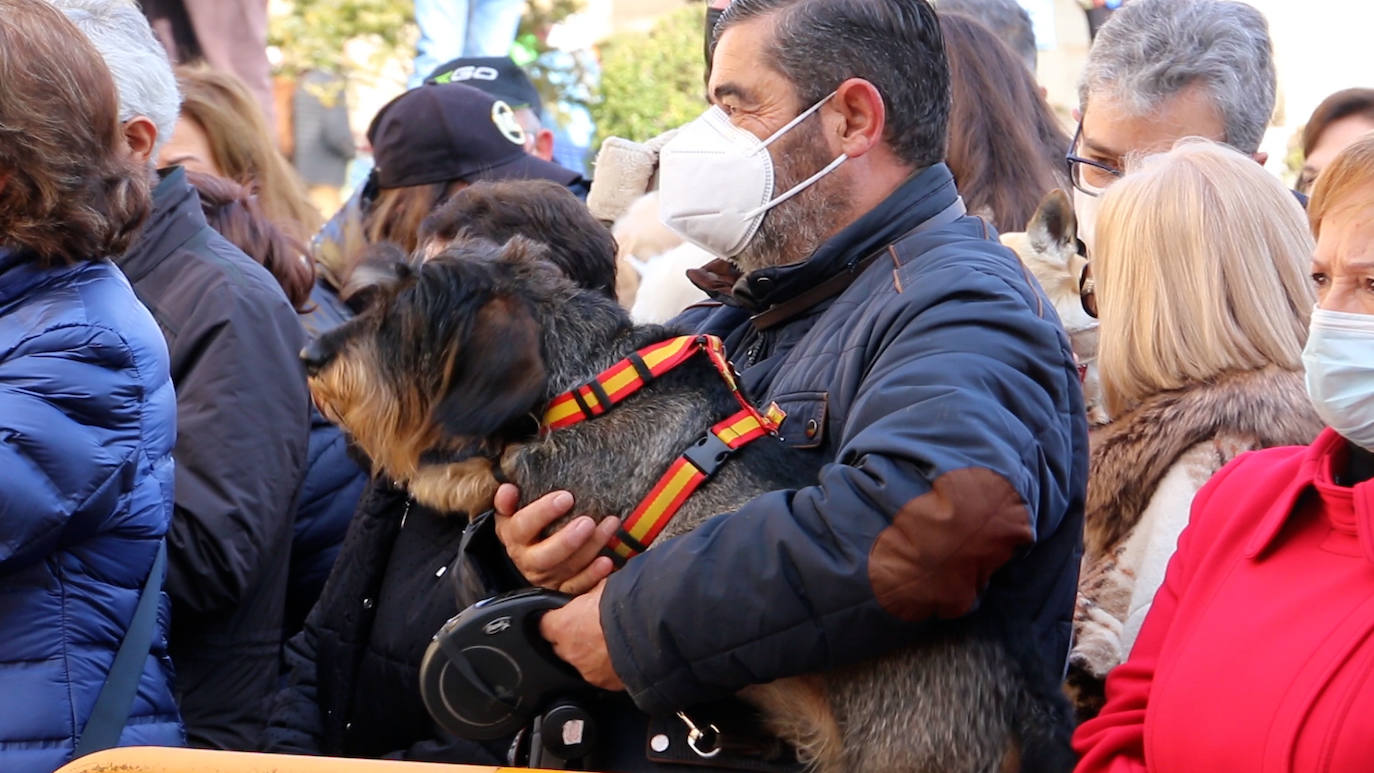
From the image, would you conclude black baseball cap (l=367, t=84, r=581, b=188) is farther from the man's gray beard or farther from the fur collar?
the fur collar

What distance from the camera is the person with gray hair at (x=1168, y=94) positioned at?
4.73 metres

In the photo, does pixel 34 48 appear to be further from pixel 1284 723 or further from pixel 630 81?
pixel 630 81

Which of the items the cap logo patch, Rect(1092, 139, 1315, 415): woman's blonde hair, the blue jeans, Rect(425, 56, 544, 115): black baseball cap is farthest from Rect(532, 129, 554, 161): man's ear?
Rect(1092, 139, 1315, 415): woman's blonde hair

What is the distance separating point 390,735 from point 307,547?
1029 millimetres

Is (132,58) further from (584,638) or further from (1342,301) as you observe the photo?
(1342,301)

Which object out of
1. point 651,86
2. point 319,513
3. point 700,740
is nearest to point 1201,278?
point 700,740

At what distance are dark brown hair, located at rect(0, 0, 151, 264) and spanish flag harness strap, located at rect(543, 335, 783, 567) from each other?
1.19m

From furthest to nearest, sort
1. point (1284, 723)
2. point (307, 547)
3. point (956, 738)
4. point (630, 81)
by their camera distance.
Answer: point (630, 81) → point (307, 547) → point (956, 738) → point (1284, 723)

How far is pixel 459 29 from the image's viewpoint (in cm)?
977

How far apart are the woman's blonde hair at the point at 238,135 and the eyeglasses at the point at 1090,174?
2775 mm

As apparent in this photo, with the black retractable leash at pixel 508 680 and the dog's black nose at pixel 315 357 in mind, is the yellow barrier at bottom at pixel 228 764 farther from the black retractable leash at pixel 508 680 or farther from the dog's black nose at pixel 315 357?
the dog's black nose at pixel 315 357

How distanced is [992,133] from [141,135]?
2.69 m

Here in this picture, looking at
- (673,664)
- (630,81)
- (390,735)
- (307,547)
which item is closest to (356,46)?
(630,81)

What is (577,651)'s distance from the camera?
2768 millimetres
